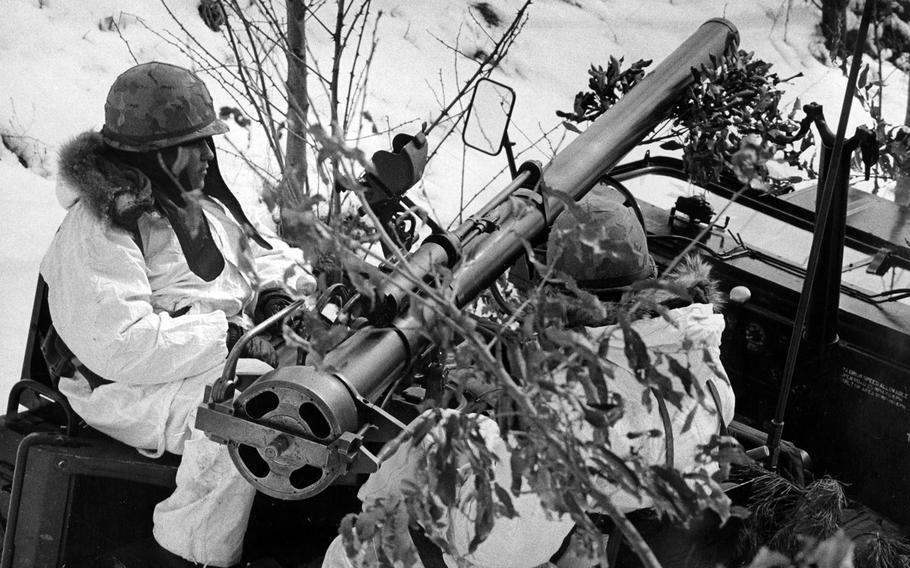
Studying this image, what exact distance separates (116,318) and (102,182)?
419 mm

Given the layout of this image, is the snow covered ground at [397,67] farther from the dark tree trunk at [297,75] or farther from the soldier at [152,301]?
the soldier at [152,301]

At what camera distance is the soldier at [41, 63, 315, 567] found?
3166 mm

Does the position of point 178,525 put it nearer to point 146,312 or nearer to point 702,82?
point 146,312

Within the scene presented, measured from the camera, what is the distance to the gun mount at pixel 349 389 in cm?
235

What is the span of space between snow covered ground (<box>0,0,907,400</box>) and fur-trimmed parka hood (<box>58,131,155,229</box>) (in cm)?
198

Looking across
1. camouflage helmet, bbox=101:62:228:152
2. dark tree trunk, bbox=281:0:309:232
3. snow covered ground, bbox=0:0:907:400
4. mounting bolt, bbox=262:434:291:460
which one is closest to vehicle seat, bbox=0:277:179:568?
camouflage helmet, bbox=101:62:228:152

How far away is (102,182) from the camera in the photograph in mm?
3301

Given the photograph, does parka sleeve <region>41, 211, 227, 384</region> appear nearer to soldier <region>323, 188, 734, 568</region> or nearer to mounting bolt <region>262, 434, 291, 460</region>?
soldier <region>323, 188, 734, 568</region>

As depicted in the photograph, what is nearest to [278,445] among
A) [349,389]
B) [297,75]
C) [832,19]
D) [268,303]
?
[349,389]

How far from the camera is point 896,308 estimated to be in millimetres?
4051

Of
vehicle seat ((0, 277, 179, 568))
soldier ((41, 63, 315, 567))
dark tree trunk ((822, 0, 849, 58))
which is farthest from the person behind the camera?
dark tree trunk ((822, 0, 849, 58))

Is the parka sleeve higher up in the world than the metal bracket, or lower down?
lower down

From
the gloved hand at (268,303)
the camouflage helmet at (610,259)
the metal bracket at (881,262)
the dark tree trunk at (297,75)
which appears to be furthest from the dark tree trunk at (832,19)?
the camouflage helmet at (610,259)

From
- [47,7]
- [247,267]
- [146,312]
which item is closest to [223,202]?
[146,312]
